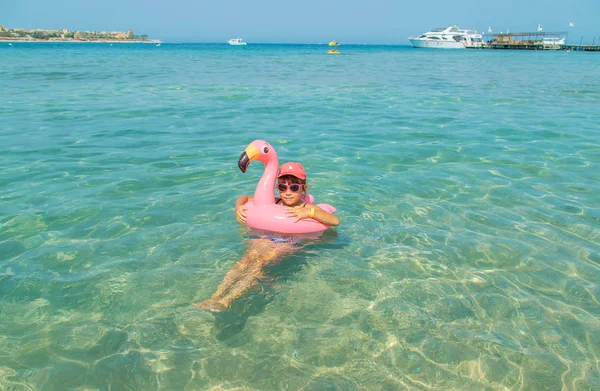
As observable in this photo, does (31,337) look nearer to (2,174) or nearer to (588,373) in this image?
(588,373)

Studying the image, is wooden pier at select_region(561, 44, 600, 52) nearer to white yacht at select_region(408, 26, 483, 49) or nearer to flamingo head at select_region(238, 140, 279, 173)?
white yacht at select_region(408, 26, 483, 49)

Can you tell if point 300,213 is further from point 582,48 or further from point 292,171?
point 582,48

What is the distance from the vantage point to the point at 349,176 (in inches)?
321

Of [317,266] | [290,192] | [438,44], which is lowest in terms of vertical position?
[317,266]

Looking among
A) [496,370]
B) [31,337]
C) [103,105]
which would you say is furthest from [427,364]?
[103,105]

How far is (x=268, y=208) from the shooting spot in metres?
5.20

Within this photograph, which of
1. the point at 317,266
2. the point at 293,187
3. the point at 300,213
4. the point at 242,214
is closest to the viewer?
the point at 317,266

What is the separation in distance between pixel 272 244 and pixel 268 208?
1.43ft

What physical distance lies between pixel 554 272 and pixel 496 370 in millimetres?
1954

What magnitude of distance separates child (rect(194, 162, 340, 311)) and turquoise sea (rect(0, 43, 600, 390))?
0.56ft

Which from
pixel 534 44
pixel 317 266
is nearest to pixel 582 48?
pixel 534 44

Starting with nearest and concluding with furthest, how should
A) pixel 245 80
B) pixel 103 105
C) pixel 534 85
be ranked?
pixel 103 105 → pixel 534 85 → pixel 245 80

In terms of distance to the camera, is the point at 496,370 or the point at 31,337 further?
the point at 31,337

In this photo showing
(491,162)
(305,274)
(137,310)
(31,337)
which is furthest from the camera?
(491,162)
